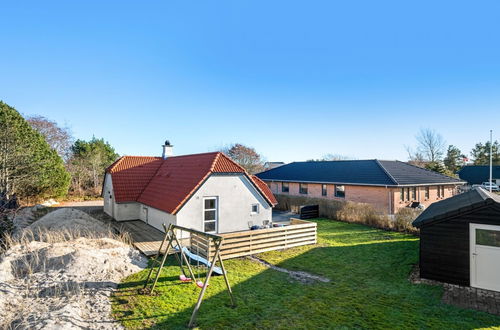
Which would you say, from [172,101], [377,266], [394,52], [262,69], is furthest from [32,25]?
[394,52]

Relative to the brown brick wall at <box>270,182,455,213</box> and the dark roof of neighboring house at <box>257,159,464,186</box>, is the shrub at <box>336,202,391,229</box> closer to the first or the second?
the brown brick wall at <box>270,182,455,213</box>

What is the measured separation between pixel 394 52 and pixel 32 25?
21.7 metres

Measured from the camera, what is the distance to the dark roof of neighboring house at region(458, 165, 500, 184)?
5235 centimetres

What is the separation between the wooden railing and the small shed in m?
5.53

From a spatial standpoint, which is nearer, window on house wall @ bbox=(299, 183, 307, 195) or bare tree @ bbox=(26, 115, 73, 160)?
window on house wall @ bbox=(299, 183, 307, 195)

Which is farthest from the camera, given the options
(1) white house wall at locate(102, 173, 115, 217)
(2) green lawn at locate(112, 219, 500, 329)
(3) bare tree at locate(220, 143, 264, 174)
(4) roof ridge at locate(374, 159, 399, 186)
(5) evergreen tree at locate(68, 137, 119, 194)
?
(3) bare tree at locate(220, 143, 264, 174)

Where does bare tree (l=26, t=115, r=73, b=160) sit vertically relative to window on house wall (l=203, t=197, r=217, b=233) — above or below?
above

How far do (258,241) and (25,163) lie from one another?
67.9 feet

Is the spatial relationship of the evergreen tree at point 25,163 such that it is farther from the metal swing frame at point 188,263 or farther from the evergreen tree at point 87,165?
the metal swing frame at point 188,263

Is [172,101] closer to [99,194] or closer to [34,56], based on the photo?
[34,56]

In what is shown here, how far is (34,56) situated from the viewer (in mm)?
13805

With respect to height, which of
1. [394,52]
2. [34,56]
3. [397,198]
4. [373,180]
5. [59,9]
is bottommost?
[397,198]

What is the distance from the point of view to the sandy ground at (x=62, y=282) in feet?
19.5

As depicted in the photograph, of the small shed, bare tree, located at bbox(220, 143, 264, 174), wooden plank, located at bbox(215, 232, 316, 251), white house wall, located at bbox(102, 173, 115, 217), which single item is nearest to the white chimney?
white house wall, located at bbox(102, 173, 115, 217)
